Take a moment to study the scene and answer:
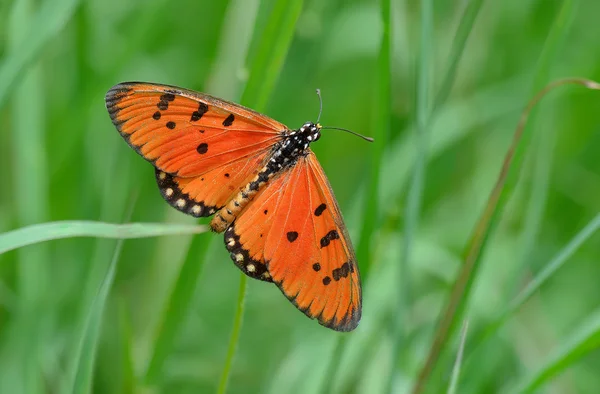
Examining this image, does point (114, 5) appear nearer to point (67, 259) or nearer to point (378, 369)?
point (67, 259)

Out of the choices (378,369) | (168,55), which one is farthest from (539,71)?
(168,55)

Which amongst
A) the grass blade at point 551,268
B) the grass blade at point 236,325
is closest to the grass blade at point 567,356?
the grass blade at point 551,268

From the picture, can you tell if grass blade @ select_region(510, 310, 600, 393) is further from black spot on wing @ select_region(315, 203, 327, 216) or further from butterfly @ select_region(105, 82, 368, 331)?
black spot on wing @ select_region(315, 203, 327, 216)

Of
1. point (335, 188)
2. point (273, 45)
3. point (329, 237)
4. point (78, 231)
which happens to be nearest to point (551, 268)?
point (329, 237)

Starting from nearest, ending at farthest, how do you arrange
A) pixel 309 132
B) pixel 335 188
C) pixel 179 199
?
pixel 179 199, pixel 309 132, pixel 335 188

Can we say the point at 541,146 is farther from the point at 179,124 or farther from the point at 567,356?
the point at 179,124

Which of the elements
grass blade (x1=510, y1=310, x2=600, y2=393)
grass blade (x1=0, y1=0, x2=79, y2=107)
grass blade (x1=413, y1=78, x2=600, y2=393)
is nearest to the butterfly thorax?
grass blade (x1=413, y1=78, x2=600, y2=393)
